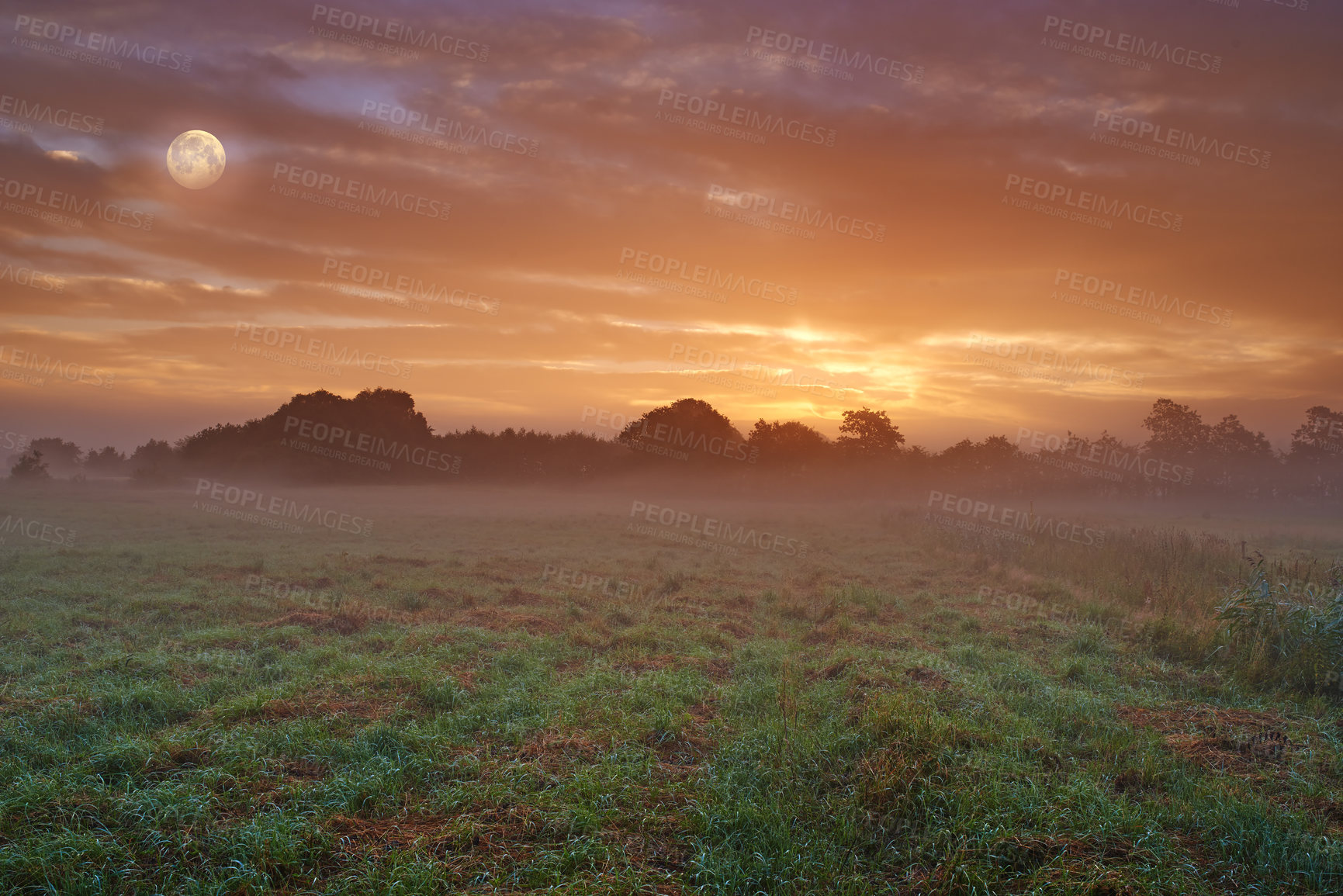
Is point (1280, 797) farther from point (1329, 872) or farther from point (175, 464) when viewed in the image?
point (175, 464)

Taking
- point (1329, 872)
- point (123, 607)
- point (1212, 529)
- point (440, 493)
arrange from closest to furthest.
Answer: point (1329, 872) < point (123, 607) < point (1212, 529) < point (440, 493)

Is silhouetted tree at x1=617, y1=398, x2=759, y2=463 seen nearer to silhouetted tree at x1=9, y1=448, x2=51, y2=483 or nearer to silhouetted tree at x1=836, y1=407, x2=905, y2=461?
silhouetted tree at x1=836, y1=407, x2=905, y2=461

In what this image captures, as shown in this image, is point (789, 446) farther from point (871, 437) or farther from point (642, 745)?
point (642, 745)

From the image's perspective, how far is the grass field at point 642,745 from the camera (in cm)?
487

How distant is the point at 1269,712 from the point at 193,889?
10.9 m

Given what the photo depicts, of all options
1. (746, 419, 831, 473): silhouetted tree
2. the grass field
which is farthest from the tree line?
the grass field

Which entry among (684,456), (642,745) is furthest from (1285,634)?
(684,456)

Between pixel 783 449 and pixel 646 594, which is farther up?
pixel 783 449

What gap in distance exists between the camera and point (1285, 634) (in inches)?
384

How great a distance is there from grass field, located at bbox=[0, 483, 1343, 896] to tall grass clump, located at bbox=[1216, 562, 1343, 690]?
363mm

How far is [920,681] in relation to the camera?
8.72 meters

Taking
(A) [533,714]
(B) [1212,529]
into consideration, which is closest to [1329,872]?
(A) [533,714]

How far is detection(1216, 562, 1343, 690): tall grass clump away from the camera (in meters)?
9.14

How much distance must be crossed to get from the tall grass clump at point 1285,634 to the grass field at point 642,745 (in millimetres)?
363
